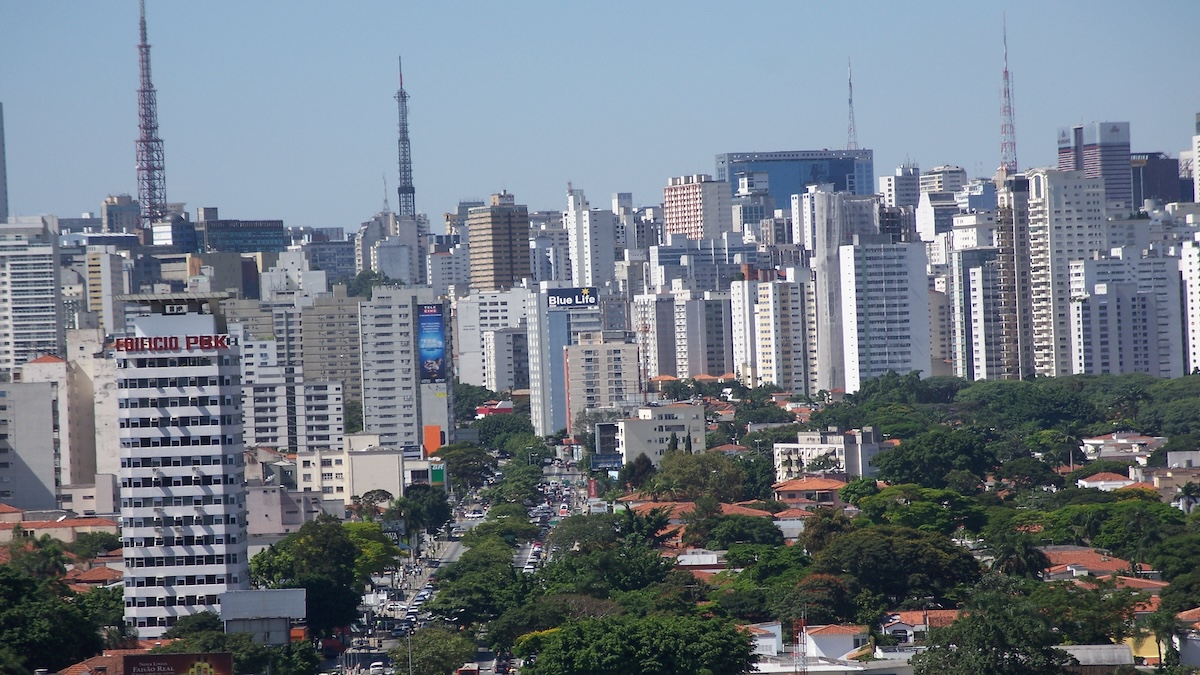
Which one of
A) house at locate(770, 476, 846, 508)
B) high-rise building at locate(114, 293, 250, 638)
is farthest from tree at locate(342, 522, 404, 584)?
house at locate(770, 476, 846, 508)

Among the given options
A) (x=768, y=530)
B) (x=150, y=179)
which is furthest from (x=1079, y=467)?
(x=150, y=179)

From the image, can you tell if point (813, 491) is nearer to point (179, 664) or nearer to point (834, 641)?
point (834, 641)

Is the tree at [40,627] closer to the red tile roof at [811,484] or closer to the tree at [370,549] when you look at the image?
the tree at [370,549]

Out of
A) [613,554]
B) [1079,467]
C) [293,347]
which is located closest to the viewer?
[613,554]

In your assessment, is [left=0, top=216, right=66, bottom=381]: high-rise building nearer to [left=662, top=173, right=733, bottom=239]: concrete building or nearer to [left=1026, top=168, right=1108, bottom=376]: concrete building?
[left=1026, top=168, right=1108, bottom=376]: concrete building

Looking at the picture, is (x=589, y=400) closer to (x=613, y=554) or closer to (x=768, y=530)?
(x=768, y=530)

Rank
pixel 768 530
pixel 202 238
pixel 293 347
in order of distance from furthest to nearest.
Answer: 1. pixel 202 238
2. pixel 293 347
3. pixel 768 530
